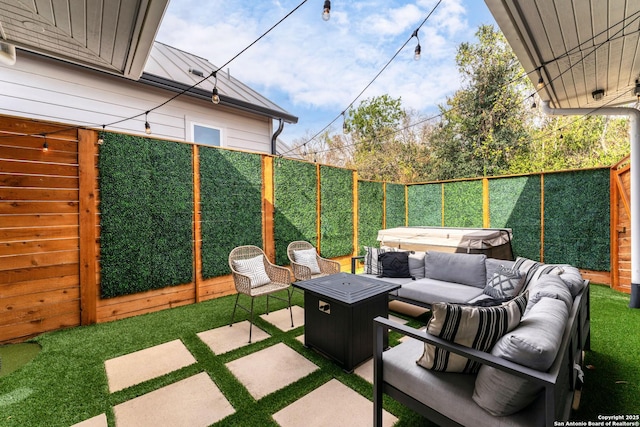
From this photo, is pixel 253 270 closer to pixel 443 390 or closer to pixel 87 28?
pixel 443 390

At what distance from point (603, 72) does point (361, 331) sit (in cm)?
456

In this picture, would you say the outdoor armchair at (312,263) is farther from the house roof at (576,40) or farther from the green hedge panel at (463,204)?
the green hedge panel at (463,204)

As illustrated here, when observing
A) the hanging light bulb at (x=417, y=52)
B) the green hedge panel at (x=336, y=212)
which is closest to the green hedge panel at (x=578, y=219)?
the green hedge panel at (x=336, y=212)

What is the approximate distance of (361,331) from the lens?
2.63 metres

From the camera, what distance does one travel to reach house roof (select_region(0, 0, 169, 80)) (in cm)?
205

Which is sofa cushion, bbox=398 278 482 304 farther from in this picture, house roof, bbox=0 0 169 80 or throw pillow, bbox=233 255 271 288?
house roof, bbox=0 0 169 80

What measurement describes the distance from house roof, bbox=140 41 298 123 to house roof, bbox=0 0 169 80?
2347 mm

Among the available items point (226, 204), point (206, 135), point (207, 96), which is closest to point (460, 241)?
point (226, 204)

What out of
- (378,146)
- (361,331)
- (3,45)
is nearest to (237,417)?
(361,331)

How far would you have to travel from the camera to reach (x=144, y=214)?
3973 mm

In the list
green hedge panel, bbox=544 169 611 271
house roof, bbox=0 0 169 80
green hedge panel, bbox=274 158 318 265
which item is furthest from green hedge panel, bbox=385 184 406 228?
house roof, bbox=0 0 169 80

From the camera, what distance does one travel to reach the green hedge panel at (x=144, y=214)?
3715 millimetres

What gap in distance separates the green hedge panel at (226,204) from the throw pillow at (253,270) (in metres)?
0.91

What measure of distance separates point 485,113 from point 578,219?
22.0 feet
